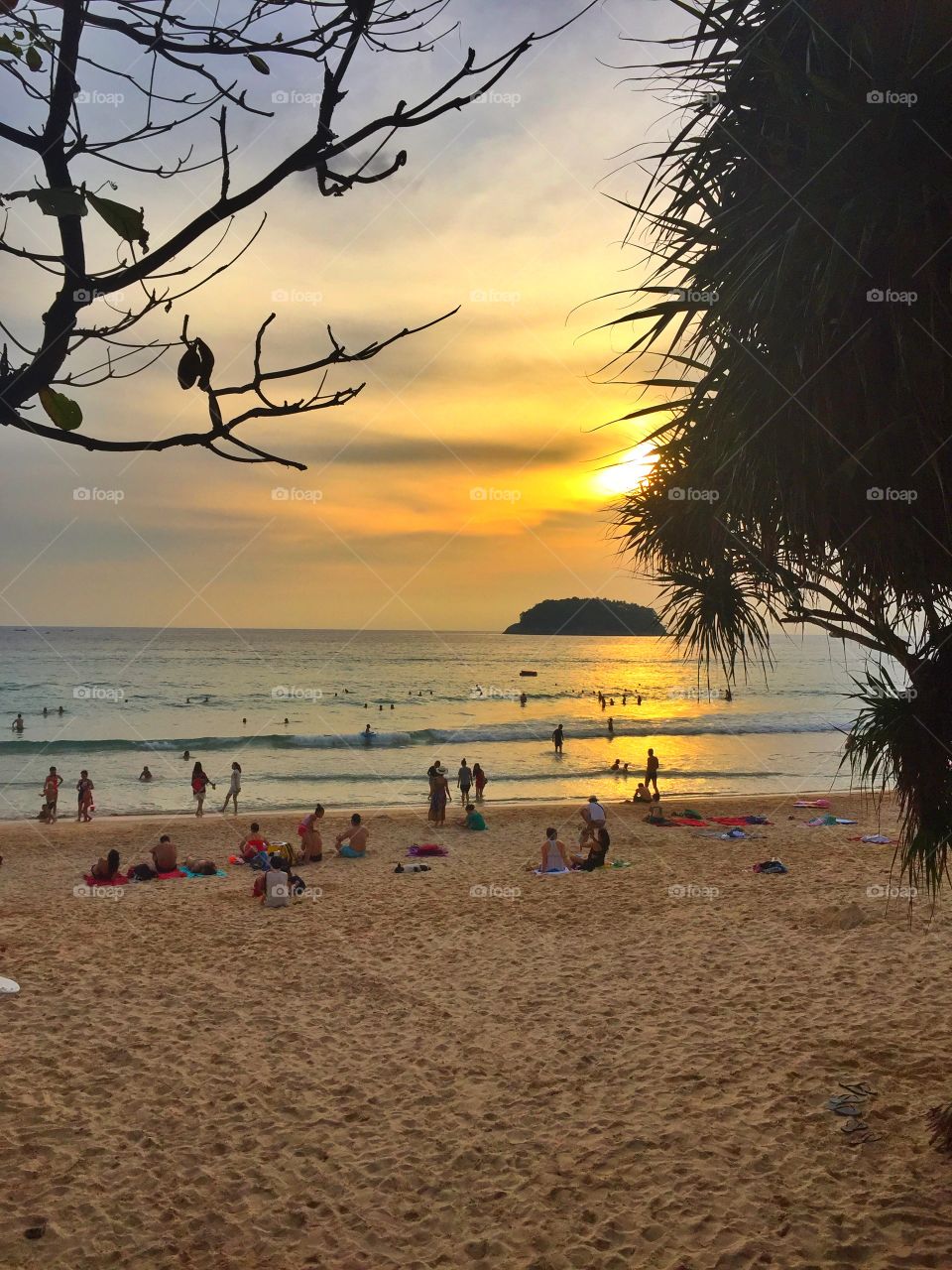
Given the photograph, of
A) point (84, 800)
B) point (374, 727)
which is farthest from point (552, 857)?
point (374, 727)

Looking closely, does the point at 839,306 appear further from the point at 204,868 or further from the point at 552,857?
the point at 204,868

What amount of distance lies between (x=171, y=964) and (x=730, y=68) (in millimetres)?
8843

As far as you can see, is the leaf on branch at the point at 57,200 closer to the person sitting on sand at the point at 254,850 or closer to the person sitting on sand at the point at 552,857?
the person sitting on sand at the point at 552,857

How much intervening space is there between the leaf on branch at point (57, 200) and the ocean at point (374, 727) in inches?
219

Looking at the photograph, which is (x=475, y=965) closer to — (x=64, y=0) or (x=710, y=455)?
(x=710, y=455)

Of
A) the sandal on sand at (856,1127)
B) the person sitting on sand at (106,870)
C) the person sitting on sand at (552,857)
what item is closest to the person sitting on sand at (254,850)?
the person sitting on sand at (106,870)

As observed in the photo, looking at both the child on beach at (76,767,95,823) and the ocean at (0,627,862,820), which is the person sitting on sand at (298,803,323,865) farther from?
the child on beach at (76,767,95,823)

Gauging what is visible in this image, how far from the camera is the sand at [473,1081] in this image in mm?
4605

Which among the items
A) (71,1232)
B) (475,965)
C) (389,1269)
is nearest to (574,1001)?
(475,965)

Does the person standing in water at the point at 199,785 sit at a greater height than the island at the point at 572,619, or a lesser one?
lesser

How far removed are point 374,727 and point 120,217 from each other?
149 feet

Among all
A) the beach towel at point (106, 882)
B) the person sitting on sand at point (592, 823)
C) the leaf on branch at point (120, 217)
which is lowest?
the beach towel at point (106, 882)

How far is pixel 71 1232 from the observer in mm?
4625

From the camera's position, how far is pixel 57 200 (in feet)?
4.16
